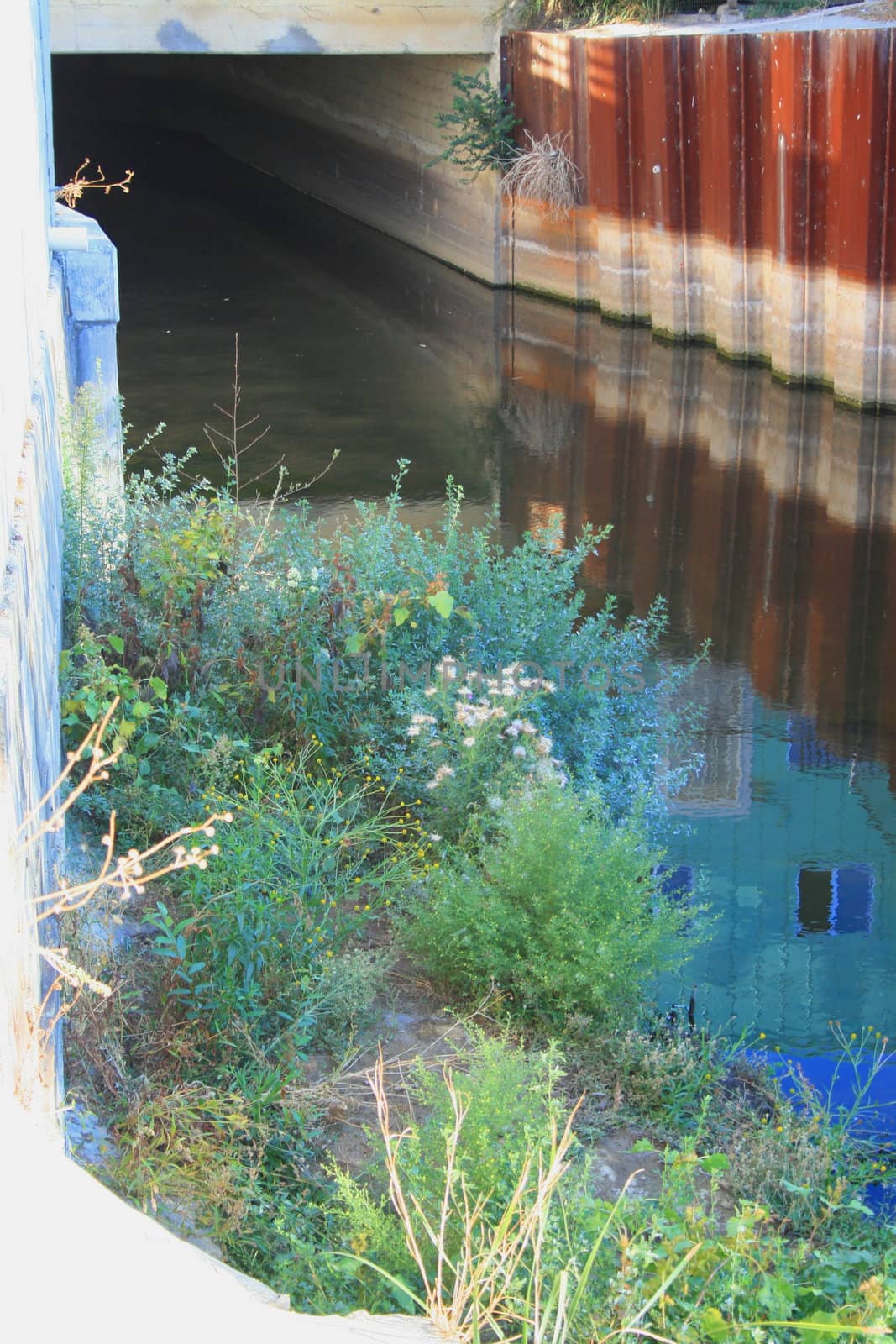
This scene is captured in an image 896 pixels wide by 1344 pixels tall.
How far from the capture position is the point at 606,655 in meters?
6.30

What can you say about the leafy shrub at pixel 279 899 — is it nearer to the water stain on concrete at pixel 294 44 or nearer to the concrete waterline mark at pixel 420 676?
the concrete waterline mark at pixel 420 676

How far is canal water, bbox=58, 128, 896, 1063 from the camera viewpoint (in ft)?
20.6

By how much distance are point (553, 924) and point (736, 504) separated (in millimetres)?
7561

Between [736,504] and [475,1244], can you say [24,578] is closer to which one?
[475,1244]

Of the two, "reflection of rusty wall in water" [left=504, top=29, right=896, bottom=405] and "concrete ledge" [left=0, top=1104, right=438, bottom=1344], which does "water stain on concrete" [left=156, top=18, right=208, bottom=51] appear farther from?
"concrete ledge" [left=0, top=1104, right=438, bottom=1344]

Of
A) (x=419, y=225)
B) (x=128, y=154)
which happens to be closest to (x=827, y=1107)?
(x=419, y=225)

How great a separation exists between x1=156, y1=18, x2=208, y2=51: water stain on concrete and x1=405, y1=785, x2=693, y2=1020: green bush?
14.6 m

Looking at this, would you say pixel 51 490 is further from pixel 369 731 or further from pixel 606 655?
pixel 606 655

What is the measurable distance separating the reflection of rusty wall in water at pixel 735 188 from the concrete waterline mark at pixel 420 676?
7.98 metres

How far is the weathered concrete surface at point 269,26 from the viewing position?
53.6ft

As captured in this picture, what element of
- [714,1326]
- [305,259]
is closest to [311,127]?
[305,259]

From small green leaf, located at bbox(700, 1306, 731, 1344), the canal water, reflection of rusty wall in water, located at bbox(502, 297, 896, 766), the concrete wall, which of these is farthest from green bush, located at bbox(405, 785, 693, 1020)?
reflection of rusty wall in water, located at bbox(502, 297, 896, 766)

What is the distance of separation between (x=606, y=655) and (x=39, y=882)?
3474mm

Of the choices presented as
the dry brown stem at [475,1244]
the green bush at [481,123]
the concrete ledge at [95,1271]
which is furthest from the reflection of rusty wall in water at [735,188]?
the concrete ledge at [95,1271]
